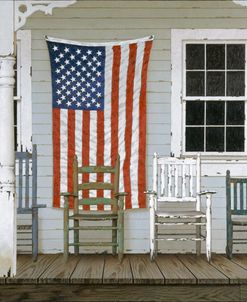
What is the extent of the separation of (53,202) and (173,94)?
1.86 meters

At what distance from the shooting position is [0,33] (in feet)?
17.5

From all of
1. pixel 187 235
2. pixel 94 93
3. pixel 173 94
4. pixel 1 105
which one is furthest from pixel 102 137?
pixel 1 105

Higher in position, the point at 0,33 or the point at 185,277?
the point at 0,33

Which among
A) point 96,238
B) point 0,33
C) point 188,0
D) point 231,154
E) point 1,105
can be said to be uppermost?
point 188,0

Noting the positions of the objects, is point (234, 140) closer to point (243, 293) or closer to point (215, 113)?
point (215, 113)

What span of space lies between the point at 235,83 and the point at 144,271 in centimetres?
276

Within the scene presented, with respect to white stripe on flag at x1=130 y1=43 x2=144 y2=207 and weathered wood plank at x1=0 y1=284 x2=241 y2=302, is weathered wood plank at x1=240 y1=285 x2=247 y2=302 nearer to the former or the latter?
weathered wood plank at x1=0 y1=284 x2=241 y2=302

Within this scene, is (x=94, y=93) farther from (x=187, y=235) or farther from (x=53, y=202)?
(x=187, y=235)

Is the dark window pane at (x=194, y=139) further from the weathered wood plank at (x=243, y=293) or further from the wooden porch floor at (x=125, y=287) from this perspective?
the weathered wood plank at (x=243, y=293)

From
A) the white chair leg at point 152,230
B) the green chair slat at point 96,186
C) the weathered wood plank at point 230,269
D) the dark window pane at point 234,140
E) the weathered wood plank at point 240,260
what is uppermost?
the dark window pane at point 234,140

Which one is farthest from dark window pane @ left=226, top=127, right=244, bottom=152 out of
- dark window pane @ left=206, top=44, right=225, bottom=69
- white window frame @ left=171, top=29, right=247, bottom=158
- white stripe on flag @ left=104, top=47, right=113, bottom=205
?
white stripe on flag @ left=104, top=47, right=113, bottom=205

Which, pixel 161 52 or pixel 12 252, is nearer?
pixel 12 252

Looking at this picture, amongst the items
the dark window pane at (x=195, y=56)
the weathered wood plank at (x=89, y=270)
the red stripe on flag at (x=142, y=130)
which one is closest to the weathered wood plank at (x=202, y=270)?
the weathered wood plank at (x=89, y=270)

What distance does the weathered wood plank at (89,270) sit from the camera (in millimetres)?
5133
